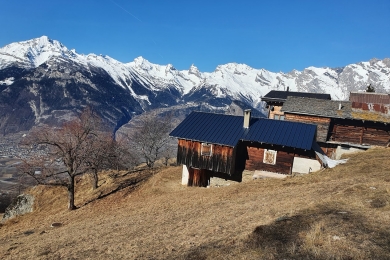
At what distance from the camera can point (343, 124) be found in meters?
44.4

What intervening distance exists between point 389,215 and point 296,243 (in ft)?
18.6

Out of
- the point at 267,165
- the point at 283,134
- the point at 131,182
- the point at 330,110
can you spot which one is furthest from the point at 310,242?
the point at 330,110

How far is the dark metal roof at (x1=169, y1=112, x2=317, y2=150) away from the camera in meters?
29.7

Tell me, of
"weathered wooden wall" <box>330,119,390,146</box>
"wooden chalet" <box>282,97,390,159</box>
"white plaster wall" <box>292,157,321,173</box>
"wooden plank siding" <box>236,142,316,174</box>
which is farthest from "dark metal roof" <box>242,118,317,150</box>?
"weathered wooden wall" <box>330,119,390,146</box>

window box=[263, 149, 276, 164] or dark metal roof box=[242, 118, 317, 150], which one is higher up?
dark metal roof box=[242, 118, 317, 150]

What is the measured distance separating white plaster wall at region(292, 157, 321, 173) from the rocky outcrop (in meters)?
31.3

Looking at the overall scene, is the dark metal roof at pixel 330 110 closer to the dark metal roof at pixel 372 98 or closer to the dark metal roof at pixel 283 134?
the dark metal roof at pixel 372 98

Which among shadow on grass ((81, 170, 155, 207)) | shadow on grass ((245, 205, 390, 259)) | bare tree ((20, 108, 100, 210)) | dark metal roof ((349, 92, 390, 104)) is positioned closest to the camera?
shadow on grass ((245, 205, 390, 259))

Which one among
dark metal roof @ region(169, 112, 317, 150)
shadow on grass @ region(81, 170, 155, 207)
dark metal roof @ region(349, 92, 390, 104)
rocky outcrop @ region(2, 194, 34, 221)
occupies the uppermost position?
dark metal roof @ region(349, 92, 390, 104)

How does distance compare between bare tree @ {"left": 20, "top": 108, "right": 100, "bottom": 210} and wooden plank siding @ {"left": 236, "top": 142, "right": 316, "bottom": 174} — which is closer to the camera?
bare tree @ {"left": 20, "top": 108, "right": 100, "bottom": 210}

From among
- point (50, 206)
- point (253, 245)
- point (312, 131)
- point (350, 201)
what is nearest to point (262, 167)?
point (312, 131)

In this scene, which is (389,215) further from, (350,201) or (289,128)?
(289,128)

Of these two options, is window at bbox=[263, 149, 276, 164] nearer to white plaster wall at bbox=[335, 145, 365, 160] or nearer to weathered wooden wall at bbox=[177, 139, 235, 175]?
weathered wooden wall at bbox=[177, 139, 235, 175]

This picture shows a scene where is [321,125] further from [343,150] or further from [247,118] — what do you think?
[247,118]
